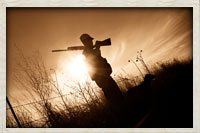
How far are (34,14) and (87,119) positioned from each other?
4.90ft

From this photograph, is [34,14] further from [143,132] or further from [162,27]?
[143,132]

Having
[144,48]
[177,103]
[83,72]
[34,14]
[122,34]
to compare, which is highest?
[34,14]

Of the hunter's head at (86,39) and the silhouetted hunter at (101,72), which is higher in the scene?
the hunter's head at (86,39)

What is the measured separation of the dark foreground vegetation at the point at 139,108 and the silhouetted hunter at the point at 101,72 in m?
0.12

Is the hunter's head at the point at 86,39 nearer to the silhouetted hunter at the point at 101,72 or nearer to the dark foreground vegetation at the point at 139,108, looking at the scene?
the silhouetted hunter at the point at 101,72

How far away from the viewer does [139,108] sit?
2.73 m

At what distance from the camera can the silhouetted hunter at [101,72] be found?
8.99 feet

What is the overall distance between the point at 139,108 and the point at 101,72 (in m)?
0.65

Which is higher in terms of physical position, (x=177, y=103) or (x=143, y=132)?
(x=177, y=103)
